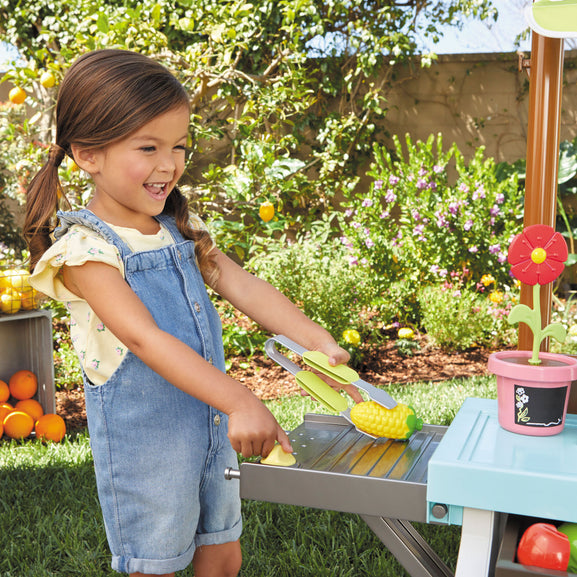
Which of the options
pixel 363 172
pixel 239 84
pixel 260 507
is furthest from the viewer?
pixel 363 172

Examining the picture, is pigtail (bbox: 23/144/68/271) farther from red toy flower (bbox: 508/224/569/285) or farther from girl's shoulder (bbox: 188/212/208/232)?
red toy flower (bbox: 508/224/569/285)

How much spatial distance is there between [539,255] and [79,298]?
0.92 meters

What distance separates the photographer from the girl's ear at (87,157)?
136 cm

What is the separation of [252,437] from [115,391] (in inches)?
16.4

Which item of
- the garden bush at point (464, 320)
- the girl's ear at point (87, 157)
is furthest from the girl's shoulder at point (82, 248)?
the garden bush at point (464, 320)

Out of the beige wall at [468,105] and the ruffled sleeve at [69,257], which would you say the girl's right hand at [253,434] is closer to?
the ruffled sleeve at [69,257]

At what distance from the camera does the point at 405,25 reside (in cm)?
588

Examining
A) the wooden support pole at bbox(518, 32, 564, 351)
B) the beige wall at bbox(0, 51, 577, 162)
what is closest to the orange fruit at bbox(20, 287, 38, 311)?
the wooden support pole at bbox(518, 32, 564, 351)

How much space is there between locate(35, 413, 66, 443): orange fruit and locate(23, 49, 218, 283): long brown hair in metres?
2.05

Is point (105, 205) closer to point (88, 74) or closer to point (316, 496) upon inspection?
point (88, 74)

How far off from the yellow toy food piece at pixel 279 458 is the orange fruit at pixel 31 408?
2682mm

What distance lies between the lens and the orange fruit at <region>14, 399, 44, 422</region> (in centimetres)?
334

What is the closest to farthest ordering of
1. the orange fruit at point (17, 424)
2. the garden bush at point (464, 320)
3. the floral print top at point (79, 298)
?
the floral print top at point (79, 298)
the orange fruit at point (17, 424)
the garden bush at point (464, 320)

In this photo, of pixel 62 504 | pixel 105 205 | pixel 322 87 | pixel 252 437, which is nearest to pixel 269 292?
pixel 105 205
